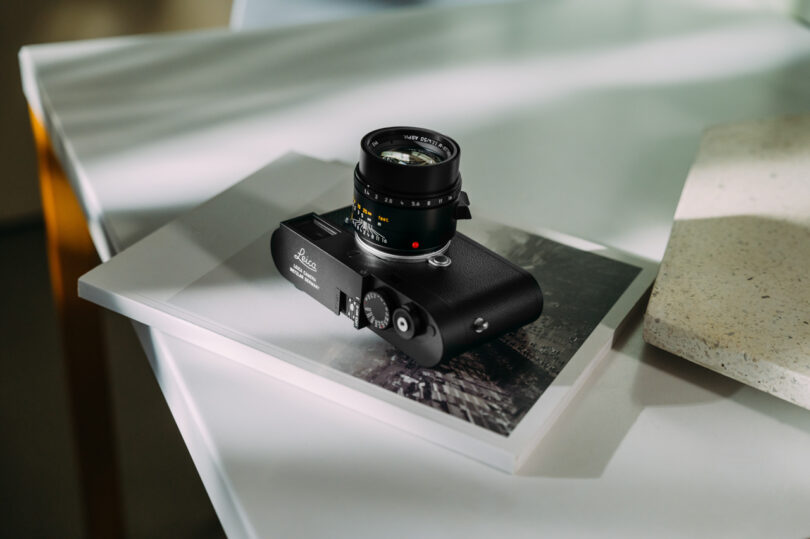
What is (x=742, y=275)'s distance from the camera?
559 mm

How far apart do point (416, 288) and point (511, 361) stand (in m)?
0.07

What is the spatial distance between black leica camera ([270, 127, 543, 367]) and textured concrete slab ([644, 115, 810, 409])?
10 cm

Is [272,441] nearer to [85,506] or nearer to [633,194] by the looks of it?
[633,194]

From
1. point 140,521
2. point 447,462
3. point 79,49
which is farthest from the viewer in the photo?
point 140,521

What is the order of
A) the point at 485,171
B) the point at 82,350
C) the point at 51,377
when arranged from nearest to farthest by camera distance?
the point at 485,171 < the point at 82,350 < the point at 51,377

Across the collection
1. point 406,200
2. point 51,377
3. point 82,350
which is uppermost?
point 406,200

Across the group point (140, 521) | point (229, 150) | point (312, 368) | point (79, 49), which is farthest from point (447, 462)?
point (140, 521)

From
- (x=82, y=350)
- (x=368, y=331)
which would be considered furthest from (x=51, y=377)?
(x=368, y=331)

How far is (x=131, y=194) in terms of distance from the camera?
0.71m

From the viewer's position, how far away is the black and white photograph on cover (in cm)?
46

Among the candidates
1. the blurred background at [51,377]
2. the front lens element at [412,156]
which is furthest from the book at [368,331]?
the blurred background at [51,377]

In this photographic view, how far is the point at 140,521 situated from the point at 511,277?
97 centimetres

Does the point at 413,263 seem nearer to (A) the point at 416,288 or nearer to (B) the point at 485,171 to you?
(A) the point at 416,288

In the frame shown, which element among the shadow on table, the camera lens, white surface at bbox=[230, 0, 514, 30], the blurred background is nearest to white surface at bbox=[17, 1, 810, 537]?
the shadow on table
